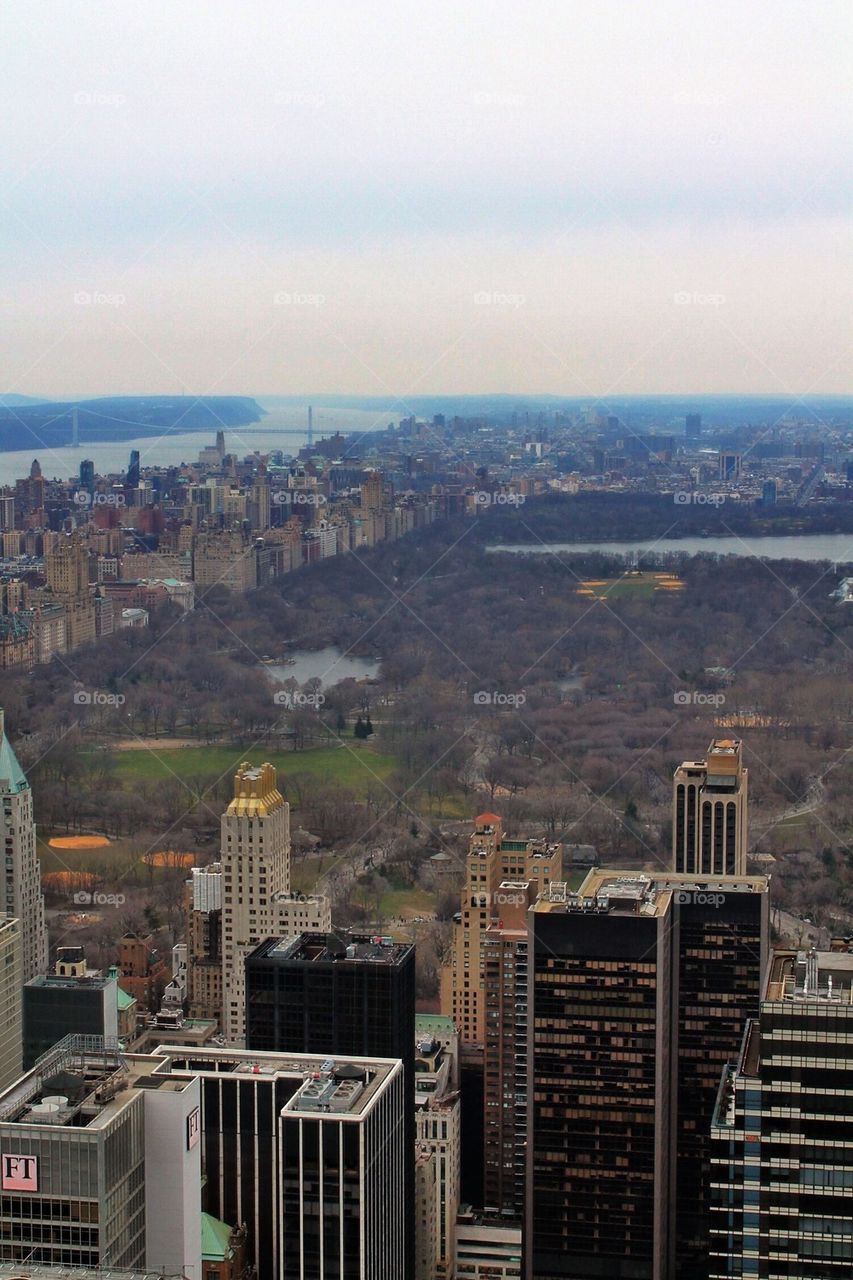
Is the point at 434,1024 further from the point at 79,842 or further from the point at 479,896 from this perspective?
the point at 79,842

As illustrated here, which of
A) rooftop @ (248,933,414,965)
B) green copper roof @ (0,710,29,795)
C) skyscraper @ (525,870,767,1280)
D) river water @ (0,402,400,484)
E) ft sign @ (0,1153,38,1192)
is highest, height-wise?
river water @ (0,402,400,484)

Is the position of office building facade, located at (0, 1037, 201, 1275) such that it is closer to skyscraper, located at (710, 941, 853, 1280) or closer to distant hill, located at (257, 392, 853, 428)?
skyscraper, located at (710, 941, 853, 1280)

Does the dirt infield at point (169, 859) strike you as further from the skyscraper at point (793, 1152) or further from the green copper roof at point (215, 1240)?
the skyscraper at point (793, 1152)

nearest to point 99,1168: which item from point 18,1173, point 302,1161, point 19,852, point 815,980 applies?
point 18,1173

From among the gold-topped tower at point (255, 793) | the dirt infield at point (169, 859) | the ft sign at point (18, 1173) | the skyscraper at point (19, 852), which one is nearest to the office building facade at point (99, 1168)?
the ft sign at point (18, 1173)

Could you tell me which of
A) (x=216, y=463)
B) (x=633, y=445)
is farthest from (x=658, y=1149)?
(x=216, y=463)

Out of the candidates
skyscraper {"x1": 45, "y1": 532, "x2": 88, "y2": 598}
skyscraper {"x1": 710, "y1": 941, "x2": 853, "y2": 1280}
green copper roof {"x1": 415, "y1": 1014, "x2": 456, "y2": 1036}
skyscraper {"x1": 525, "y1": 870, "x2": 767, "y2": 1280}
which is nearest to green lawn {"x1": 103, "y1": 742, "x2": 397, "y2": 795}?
skyscraper {"x1": 45, "y1": 532, "x2": 88, "y2": 598}
